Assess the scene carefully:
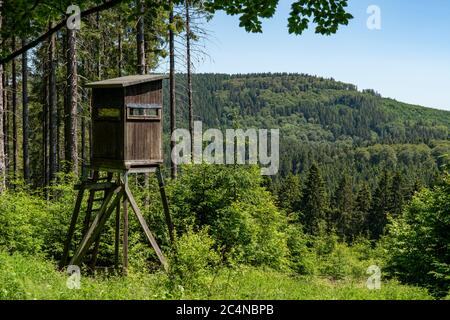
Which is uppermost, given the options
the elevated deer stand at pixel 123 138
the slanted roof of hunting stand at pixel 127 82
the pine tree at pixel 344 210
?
the slanted roof of hunting stand at pixel 127 82

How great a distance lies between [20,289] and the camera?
686 cm

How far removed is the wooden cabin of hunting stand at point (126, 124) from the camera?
1073 cm

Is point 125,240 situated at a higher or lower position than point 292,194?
higher

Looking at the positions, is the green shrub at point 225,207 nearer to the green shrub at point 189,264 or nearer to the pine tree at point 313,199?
the green shrub at point 189,264

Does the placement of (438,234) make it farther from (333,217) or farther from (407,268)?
(333,217)

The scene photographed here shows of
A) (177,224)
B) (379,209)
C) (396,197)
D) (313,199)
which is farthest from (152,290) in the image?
(396,197)

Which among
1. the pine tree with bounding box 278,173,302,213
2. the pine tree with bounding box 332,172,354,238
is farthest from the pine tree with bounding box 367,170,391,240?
the pine tree with bounding box 278,173,302,213

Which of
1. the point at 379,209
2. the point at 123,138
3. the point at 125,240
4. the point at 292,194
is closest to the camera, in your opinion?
the point at 123,138

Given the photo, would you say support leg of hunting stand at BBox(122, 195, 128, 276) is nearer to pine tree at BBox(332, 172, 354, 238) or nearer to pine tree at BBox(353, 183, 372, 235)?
pine tree at BBox(353, 183, 372, 235)

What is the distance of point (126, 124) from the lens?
10.7 m

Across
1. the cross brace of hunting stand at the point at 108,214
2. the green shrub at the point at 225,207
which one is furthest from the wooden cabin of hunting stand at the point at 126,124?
the green shrub at the point at 225,207

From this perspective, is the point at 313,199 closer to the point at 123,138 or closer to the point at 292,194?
the point at 292,194
